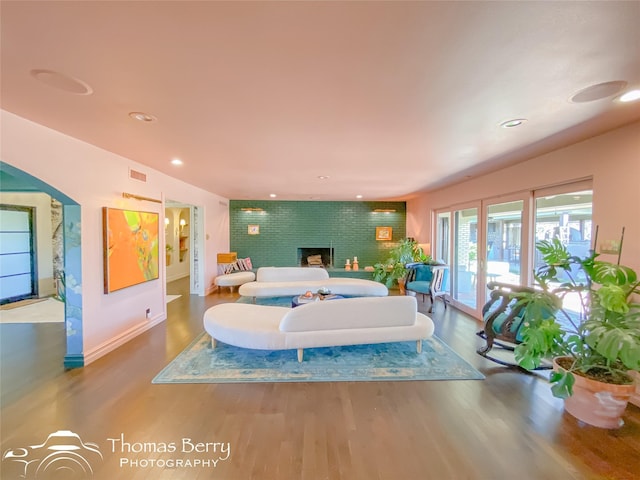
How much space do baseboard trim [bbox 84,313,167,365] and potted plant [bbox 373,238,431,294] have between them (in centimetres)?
498

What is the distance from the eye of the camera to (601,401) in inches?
82.3

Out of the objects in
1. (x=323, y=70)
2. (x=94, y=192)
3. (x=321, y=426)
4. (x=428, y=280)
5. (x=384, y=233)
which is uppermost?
(x=323, y=70)

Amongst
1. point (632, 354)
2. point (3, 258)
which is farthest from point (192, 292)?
point (632, 354)

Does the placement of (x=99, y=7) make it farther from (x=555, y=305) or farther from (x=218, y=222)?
(x=218, y=222)

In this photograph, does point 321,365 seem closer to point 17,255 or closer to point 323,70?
point 323,70

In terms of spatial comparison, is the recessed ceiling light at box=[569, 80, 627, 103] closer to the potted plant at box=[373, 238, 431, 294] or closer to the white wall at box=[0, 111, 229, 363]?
the white wall at box=[0, 111, 229, 363]

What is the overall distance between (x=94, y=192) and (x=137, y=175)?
79 centimetres

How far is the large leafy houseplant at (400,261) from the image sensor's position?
21.7ft

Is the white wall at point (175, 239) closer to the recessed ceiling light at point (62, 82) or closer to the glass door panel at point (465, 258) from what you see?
the recessed ceiling light at point (62, 82)

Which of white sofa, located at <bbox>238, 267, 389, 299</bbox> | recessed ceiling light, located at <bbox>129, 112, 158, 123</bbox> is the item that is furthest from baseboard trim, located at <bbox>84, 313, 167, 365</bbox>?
recessed ceiling light, located at <bbox>129, 112, 158, 123</bbox>

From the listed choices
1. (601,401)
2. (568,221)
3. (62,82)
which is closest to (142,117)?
(62,82)

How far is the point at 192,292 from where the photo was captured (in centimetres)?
666

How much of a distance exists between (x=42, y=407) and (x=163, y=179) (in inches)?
131

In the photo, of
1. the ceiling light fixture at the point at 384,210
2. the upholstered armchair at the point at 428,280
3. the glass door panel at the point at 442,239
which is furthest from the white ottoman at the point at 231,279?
the glass door panel at the point at 442,239
